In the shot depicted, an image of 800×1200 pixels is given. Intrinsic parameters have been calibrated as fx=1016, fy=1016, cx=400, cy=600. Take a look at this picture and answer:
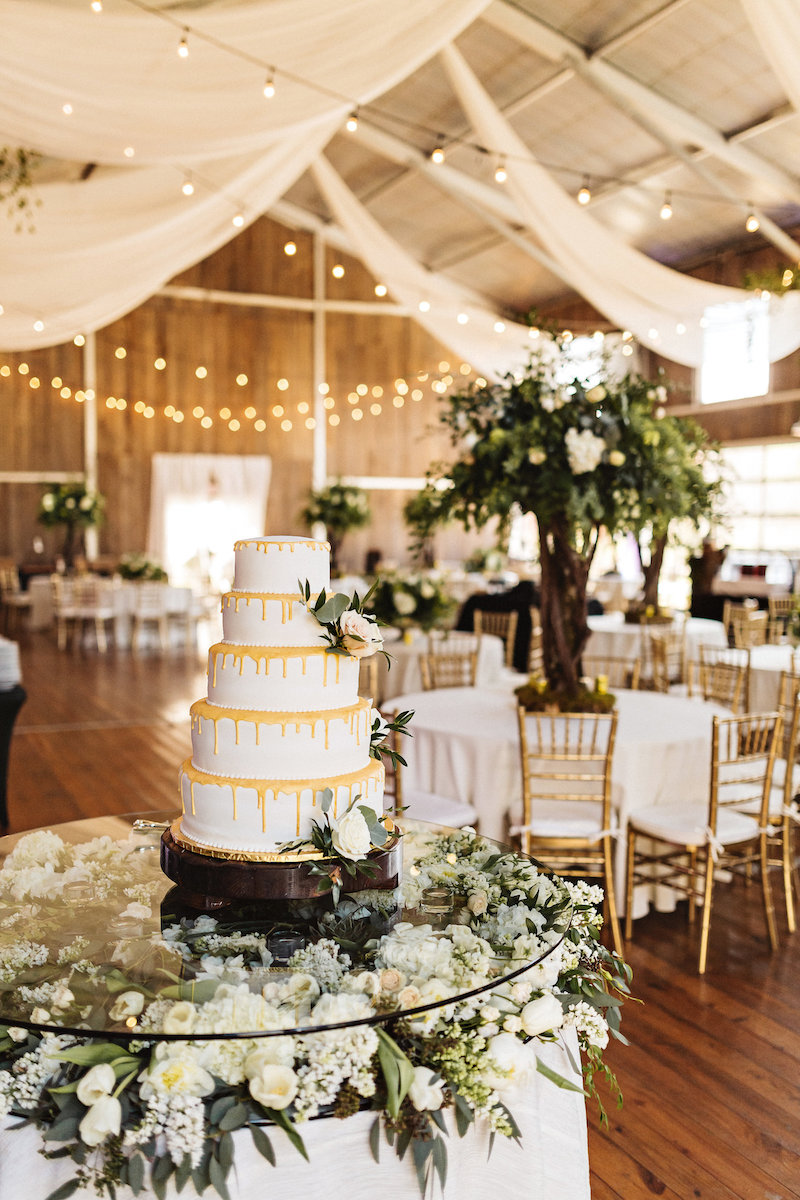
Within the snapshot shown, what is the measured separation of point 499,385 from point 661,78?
25.5ft

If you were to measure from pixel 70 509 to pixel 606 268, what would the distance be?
32.4 ft

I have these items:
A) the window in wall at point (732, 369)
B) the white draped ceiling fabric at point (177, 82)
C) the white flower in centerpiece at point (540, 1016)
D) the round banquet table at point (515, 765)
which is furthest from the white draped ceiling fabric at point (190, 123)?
the window in wall at point (732, 369)

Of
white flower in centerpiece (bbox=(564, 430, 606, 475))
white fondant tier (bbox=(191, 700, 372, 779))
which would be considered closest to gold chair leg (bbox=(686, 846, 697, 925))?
white flower in centerpiece (bbox=(564, 430, 606, 475))

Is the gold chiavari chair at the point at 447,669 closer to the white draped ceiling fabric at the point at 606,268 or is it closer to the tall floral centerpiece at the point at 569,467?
the tall floral centerpiece at the point at 569,467

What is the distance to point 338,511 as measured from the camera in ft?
52.2

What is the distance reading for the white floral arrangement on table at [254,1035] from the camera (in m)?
1.52

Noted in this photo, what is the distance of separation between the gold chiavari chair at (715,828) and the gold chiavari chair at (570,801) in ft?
0.56

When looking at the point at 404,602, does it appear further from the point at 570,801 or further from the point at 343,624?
the point at 343,624

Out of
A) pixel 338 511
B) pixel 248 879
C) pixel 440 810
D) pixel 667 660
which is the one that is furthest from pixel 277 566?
pixel 338 511

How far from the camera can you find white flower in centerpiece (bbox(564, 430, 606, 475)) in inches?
159

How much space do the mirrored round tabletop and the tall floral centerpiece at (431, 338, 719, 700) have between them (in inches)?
86.8

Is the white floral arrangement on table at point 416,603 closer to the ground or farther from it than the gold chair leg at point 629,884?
farther from it

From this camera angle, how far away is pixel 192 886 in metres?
1.95

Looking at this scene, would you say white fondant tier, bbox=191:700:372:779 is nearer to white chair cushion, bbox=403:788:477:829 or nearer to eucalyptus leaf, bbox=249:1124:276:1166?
eucalyptus leaf, bbox=249:1124:276:1166
